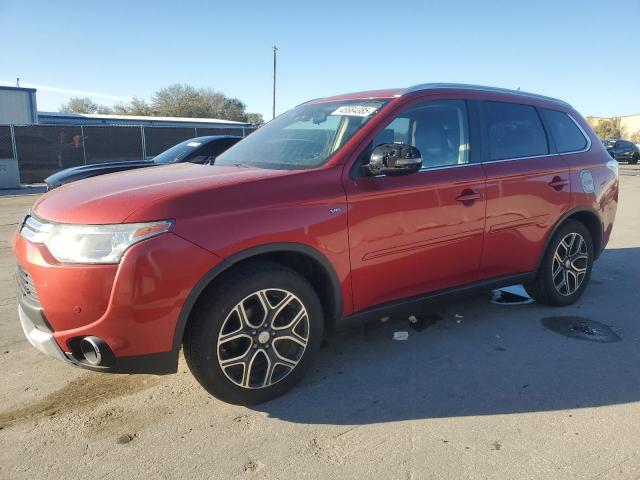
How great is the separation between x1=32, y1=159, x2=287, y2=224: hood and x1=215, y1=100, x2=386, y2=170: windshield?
0.29 meters

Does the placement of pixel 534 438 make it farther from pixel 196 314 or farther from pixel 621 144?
pixel 621 144

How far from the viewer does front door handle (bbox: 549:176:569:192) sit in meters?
4.33

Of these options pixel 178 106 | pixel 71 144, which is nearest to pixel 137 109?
pixel 178 106

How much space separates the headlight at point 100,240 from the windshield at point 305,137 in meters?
1.09

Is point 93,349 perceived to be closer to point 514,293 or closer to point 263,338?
point 263,338

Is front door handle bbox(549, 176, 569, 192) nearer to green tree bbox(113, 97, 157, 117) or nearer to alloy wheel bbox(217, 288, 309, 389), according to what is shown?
alloy wheel bbox(217, 288, 309, 389)

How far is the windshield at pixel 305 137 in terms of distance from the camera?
11.1 feet

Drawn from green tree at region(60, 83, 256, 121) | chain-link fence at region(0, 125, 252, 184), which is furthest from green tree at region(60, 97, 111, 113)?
chain-link fence at region(0, 125, 252, 184)

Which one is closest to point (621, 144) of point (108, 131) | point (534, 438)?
point (108, 131)

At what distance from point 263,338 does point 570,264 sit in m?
3.19

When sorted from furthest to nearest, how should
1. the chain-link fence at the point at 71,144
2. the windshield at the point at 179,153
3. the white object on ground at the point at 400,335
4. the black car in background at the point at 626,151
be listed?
the black car in background at the point at 626,151
the chain-link fence at the point at 71,144
the windshield at the point at 179,153
the white object on ground at the point at 400,335

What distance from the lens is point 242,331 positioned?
9.42 feet

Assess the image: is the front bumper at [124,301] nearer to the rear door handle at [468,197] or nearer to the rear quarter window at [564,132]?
the rear door handle at [468,197]

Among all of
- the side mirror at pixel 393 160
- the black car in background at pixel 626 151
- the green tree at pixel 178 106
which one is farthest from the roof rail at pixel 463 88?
the green tree at pixel 178 106
